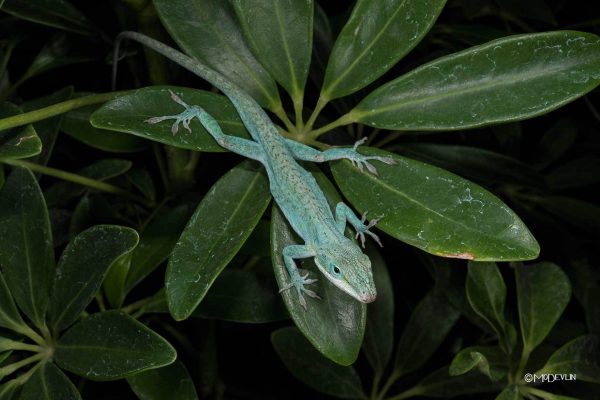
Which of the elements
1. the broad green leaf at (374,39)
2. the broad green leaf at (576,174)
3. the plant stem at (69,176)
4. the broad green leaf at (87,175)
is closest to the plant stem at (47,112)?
the plant stem at (69,176)

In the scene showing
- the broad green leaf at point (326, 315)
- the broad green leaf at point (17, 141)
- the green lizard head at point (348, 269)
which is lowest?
the broad green leaf at point (326, 315)

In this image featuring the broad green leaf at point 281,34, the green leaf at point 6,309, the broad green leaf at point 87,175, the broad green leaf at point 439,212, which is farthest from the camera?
the broad green leaf at point 87,175

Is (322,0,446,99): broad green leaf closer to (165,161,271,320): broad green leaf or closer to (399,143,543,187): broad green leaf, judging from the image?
(165,161,271,320): broad green leaf

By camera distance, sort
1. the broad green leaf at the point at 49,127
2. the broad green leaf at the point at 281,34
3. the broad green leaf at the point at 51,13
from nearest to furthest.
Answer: the broad green leaf at the point at 281,34
the broad green leaf at the point at 49,127
the broad green leaf at the point at 51,13

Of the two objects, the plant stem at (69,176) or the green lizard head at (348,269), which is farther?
the plant stem at (69,176)

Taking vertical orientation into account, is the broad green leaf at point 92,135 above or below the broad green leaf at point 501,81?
below

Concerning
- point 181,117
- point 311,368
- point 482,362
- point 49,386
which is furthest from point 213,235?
point 311,368

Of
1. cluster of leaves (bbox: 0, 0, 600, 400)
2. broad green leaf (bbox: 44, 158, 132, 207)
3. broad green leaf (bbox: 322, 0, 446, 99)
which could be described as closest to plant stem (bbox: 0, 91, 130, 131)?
cluster of leaves (bbox: 0, 0, 600, 400)

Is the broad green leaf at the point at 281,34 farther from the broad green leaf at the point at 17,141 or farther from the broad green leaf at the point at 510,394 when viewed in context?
the broad green leaf at the point at 510,394
